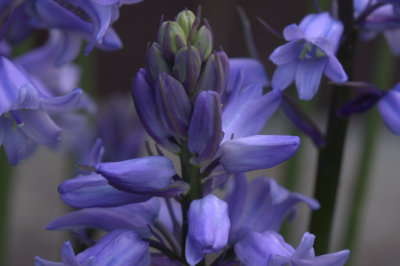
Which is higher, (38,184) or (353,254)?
(353,254)

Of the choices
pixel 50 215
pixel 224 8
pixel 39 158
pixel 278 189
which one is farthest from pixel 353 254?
pixel 39 158

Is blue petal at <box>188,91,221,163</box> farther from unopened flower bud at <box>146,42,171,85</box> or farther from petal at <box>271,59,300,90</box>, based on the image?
petal at <box>271,59,300,90</box>

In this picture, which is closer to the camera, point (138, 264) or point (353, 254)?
point (138, 264)

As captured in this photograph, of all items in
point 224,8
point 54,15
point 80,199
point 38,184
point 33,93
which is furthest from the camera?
point 38,184

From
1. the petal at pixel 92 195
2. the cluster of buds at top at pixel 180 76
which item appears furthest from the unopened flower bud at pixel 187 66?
the petal at pixel 92 195

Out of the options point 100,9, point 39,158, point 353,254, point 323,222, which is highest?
point 100,9

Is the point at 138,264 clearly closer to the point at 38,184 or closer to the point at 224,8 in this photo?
the point at 224,8

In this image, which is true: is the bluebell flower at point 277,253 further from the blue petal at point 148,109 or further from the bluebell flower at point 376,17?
the bluebell flower at point 376,17
